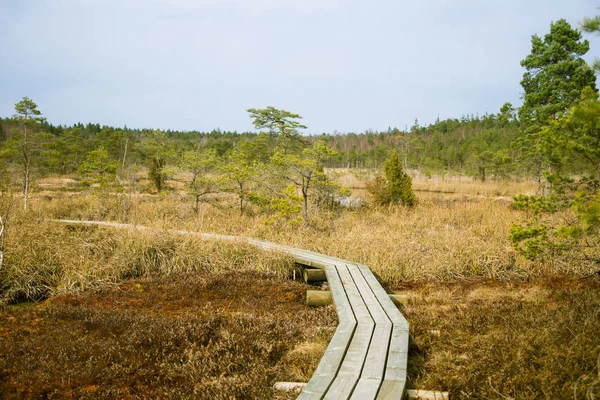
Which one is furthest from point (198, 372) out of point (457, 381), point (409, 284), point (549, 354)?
point (409, 284)

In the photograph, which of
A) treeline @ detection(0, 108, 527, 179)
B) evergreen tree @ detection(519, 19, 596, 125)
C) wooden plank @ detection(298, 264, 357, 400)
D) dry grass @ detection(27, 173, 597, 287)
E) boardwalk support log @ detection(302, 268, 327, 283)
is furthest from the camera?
treeline @ detection(0, 108, 527, 179)

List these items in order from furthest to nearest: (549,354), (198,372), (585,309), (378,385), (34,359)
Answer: (585,309) < (34,359) < (198,372) < (549,354) < (378,385)

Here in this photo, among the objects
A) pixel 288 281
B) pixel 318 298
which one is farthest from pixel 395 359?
pixel 288 281

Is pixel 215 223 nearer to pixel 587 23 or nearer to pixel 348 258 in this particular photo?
pixel 348 258

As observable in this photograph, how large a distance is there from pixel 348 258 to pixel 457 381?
5038mm

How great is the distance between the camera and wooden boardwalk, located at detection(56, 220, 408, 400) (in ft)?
9.48

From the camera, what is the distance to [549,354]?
136 inches

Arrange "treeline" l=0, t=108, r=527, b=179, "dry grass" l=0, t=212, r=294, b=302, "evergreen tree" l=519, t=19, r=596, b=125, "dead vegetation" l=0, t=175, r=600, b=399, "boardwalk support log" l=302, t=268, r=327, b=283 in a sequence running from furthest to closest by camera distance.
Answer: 1. "treeline" l=0, t=108, r=527, b=179
2. "evergreen tree" l=519, t=19, r=596, b=125
3. "boardwalk support log" l=302, t=268, r=327, b=283
4. "dry grass" l=0, t=212, r=294, b=302
5. "dead vegetation" l=0, t=175, r=600, b=399

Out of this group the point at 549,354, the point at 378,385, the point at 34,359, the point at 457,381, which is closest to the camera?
the point at 378,385

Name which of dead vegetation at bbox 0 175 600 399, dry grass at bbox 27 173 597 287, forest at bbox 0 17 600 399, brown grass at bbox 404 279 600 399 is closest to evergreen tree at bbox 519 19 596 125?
forest at bbox 0 17 600 399

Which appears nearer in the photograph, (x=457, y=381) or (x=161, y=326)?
(x=457, y=381)

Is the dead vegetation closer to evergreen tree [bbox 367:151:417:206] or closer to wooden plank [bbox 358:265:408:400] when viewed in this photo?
wooden plank [bbox 358:265:408:400]

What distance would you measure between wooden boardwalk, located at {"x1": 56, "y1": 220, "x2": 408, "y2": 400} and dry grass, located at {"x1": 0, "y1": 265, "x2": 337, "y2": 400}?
14.6 inches

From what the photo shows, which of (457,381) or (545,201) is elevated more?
(545,201)
